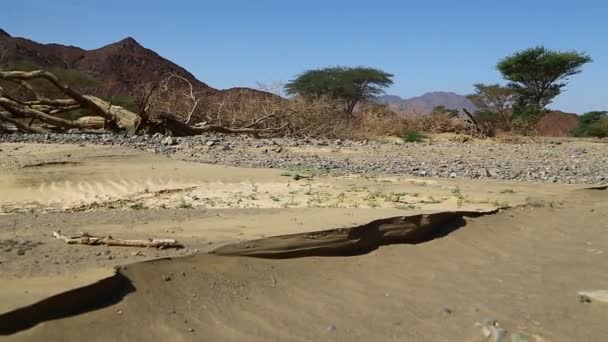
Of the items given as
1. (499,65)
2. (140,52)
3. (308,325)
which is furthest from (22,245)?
(140,52)

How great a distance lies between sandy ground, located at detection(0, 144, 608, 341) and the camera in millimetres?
3049

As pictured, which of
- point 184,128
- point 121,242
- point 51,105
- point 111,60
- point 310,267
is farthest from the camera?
point 111,60

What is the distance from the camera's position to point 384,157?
11.3m

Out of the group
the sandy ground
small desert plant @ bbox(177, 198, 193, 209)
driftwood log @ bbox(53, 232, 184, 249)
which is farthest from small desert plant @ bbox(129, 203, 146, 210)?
driftwood log @ bbox(53, 232, 184, 249)

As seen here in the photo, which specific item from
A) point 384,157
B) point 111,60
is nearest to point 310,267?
point 384,157

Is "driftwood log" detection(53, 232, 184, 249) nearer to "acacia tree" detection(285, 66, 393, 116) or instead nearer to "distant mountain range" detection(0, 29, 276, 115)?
"acacia tree" detection(285, 66, 393, 116)

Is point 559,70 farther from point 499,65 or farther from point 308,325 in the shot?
point 308,325

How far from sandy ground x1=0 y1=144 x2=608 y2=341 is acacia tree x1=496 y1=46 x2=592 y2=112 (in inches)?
734

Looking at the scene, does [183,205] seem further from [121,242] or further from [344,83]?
[344,83]

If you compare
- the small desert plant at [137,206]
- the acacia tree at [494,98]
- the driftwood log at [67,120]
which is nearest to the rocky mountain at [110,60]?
the acacia tree at [494,98]

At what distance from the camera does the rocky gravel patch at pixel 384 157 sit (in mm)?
9203

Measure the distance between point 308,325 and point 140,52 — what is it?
39166mm

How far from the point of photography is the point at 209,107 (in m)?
16.3

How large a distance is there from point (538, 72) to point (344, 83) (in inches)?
298
